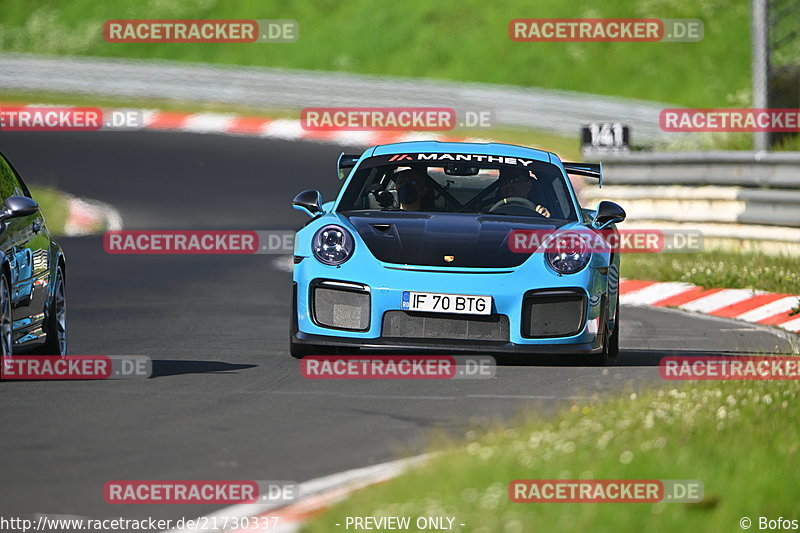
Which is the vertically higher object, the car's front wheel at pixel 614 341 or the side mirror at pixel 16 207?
the side mirror at pixel 16 207

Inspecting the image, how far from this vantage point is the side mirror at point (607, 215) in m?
10.3

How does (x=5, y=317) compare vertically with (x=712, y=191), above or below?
below

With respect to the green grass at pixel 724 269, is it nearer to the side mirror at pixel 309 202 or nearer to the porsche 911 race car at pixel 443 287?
the porsche 911 race car at pixel 443 287

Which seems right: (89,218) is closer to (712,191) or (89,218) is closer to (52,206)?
(52,206)

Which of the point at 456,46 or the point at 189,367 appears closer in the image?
the point at 189,367

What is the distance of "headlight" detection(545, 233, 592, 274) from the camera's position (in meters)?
9.38

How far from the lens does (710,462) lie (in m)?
5.99

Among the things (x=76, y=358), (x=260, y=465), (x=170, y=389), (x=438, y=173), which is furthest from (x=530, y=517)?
(x=438, y=173)

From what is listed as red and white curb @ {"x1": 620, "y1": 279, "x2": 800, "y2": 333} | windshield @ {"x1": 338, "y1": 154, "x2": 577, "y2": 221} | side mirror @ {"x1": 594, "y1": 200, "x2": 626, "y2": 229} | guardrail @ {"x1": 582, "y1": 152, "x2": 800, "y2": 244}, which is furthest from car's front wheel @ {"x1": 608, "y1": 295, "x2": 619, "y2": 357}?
guardrail @ {"x1": 582, "y1": 152, "x2": 800, "y2": 244}

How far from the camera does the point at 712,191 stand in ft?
53.4

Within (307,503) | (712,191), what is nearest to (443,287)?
(307,503)

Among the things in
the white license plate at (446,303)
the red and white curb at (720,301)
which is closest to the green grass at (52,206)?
the red and white curb at (720,301)

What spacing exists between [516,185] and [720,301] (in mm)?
4176

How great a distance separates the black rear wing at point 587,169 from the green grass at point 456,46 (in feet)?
65.9
